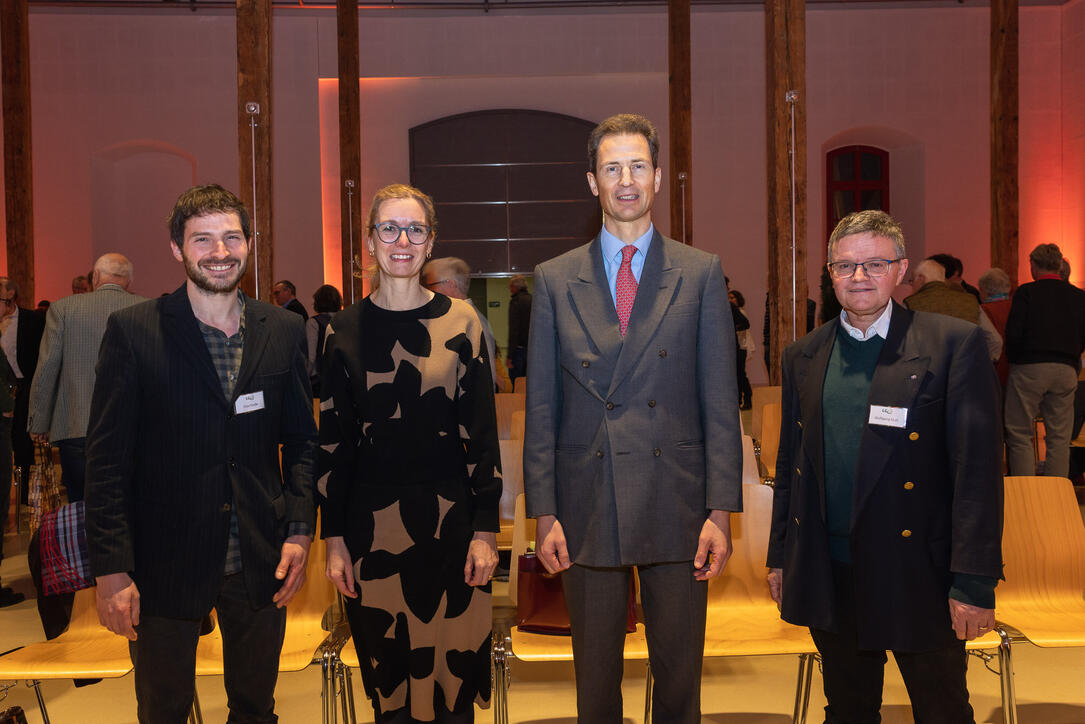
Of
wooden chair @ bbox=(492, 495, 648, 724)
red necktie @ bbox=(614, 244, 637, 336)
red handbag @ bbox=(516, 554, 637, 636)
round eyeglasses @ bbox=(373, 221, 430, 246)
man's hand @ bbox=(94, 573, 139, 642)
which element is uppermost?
round eyeglasses @ bbox=(373, 221, 430, 246)

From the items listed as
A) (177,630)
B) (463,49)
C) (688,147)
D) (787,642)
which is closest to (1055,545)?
(787,642)

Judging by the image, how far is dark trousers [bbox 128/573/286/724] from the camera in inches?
88.6

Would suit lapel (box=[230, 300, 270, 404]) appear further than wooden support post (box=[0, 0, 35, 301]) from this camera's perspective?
No

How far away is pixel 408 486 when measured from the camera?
241 cm

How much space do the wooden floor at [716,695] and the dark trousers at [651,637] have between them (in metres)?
1.33

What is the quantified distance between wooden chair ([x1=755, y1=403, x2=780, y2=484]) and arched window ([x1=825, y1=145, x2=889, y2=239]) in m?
11.5

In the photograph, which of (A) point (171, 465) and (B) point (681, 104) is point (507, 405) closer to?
(A) point (171, 465)

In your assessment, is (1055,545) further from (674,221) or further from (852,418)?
(674,221)

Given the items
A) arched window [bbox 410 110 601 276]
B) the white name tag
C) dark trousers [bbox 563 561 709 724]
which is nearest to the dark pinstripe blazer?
dark trousers [bbox 563 561 709 724]

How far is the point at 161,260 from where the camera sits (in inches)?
634

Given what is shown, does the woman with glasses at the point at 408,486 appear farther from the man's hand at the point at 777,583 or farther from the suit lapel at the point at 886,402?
the suit lapel at the point at 886,402

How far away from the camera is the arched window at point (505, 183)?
15.9m

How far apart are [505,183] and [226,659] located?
14.0 metres

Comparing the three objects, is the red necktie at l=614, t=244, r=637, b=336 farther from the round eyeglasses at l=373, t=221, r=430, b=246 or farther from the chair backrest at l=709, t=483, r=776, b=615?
the chair backrest at l=709, t=483, r=776, b=615
